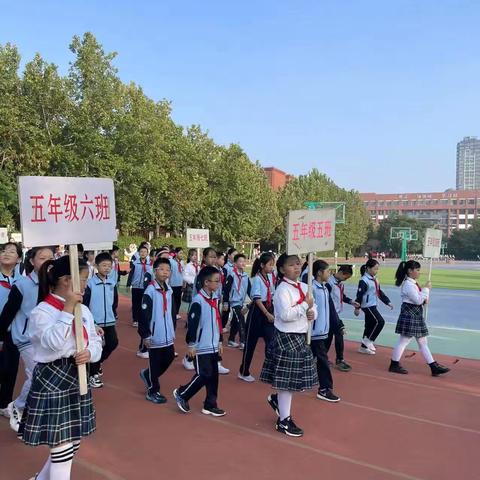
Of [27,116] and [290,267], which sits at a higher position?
[27,116]

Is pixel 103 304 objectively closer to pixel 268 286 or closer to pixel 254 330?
pixel 254 330

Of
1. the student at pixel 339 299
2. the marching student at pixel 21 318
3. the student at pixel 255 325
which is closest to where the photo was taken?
the marching student at pixel 21 318

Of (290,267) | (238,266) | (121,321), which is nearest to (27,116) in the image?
(121,321)

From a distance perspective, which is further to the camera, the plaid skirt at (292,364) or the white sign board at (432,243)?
the white sign board at (432,243)

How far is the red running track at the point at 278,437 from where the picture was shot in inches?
159

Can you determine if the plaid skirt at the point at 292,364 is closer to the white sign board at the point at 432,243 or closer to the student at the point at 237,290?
the student at the point at 237,290

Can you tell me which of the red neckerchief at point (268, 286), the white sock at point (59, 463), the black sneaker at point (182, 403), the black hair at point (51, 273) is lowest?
the black sneaker at point (182, 403)

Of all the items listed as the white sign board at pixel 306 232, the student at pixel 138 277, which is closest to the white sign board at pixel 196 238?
the student at pixel 138 277

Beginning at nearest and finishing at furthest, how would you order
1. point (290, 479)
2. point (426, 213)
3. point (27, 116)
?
point (290, 479)
point (27, 116)
point (426, 213)

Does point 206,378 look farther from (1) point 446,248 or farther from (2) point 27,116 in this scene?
(1) point 446,248

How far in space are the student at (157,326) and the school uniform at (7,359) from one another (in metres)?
1.27

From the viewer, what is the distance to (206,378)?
521 cm

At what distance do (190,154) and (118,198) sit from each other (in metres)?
8.08

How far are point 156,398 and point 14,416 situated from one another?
1.50 meters
